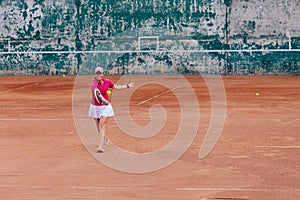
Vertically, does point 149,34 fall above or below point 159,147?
above

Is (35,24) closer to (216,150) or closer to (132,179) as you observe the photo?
(216,150)

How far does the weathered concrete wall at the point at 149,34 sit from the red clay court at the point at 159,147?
13325 millimetres

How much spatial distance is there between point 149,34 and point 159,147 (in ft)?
80.1

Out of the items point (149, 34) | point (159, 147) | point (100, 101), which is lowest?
point (159, 147)

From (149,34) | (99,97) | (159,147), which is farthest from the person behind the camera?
(149,34)

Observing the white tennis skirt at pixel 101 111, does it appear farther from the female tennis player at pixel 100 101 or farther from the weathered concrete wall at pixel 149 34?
the weathered concrete wall at pixel 149 34

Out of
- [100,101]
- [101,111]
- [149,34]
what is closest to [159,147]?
[101,111]

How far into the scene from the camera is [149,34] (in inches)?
1531

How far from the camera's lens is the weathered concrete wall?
Answer: 127 ft

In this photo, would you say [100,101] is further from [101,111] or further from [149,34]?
[149,34]

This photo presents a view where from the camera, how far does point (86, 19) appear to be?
39.9m

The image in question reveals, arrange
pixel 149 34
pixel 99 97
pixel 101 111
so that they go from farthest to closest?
pixel 149 34
pixel 101 111
pixel 99 97

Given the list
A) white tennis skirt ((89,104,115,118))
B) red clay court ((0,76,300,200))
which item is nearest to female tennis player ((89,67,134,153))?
white tennis skirt ((89,104,115,118))

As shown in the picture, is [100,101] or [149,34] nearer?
[100,101]
